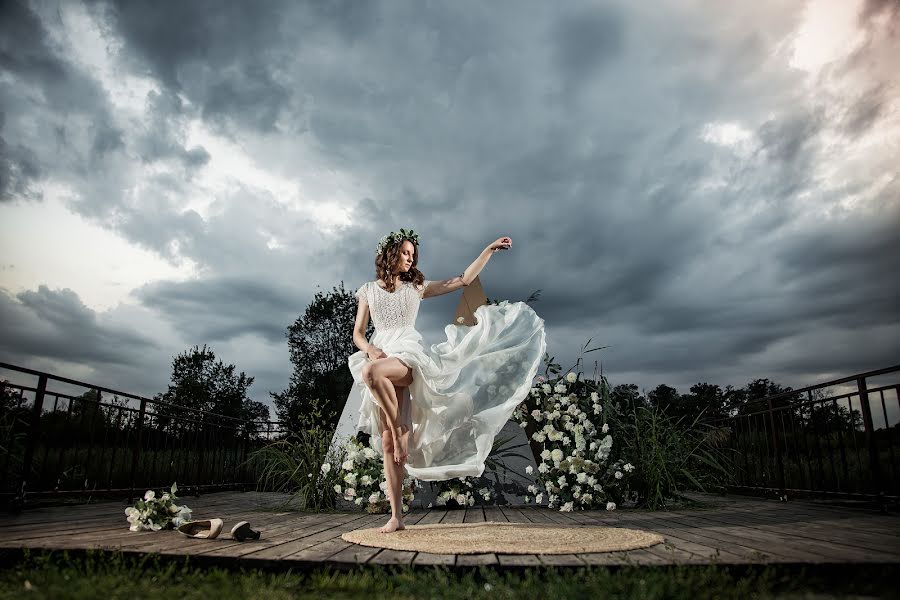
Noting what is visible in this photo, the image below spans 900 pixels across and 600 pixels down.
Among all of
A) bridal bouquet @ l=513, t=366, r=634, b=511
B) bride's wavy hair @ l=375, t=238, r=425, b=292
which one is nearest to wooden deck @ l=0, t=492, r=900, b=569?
bridal bouquet @ l=513, t=366, r=634, b=511

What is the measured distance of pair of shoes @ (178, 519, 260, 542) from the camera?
2.74 meters

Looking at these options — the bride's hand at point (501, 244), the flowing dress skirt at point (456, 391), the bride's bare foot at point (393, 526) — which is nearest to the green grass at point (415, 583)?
the bride's bare foot at point (393, 526)

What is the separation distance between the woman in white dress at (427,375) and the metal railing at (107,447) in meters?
2.45

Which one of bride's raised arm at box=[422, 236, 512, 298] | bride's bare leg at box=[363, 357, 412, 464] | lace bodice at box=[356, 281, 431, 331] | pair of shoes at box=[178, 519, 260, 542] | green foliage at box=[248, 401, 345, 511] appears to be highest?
bride's raised arm at box=[422, 236, 512, 298]

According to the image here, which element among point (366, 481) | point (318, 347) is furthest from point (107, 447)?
point (318, 347)

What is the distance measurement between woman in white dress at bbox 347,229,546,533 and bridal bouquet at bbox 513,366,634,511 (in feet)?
3.94

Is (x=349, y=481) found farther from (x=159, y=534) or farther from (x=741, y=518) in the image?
(x=741, y=518)

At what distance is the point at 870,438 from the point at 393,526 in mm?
3516

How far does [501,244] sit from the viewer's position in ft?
12.5

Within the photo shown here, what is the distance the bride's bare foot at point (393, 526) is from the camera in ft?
10.4

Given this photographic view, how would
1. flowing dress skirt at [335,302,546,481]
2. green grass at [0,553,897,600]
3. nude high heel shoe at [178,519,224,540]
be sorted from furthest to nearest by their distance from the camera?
flowing dress skirt at [335,302,546,481]
nude high heel shoe at [178,519,224,540]
green grass at [0,553,897,600]

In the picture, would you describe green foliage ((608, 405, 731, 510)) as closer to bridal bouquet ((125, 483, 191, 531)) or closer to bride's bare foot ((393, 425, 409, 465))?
bride's bare foot ((393, 425, 409, 465))

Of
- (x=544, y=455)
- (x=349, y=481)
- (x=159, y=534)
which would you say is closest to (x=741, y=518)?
(x=544, y=455)

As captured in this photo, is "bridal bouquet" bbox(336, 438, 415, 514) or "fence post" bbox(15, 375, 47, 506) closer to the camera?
"fence post" bbox(15, 375, 47, 506)
